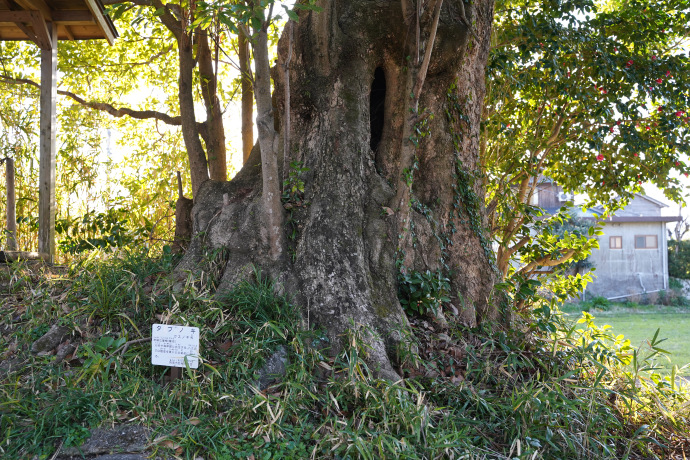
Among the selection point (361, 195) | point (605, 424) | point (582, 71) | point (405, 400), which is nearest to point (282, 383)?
point (405, 400)

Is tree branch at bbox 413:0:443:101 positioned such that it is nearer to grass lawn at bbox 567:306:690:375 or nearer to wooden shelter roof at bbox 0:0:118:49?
wooden shelter roof at bbox 0:0:118:49

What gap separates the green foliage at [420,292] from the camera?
4230 mm

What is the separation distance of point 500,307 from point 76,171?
6320 millimetres

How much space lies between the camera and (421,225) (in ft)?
15.4

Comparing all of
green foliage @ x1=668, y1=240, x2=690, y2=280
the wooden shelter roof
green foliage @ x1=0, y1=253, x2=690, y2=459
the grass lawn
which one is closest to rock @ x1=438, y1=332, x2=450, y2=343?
green foliage @ x1=0, y1=253, x2=690, y2=459

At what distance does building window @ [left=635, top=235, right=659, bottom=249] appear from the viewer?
20.4m

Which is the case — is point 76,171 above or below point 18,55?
below

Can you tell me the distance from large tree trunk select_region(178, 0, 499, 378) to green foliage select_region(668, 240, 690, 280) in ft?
62.9

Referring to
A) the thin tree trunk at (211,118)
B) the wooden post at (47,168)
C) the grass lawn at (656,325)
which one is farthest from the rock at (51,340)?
the grass lawn at (656,325)

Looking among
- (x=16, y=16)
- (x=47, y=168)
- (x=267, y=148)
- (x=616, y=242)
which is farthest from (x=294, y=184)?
(x=616, y=242)

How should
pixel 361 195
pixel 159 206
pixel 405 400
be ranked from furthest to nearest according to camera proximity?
pixel 159 206 < pixel 361 195 < pixel 405 400

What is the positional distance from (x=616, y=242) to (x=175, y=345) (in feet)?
69.0

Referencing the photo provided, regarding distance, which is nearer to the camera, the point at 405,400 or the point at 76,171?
the point at 405,400

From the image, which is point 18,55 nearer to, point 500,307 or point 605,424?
point 500,307
